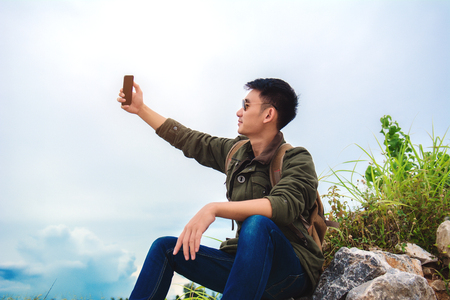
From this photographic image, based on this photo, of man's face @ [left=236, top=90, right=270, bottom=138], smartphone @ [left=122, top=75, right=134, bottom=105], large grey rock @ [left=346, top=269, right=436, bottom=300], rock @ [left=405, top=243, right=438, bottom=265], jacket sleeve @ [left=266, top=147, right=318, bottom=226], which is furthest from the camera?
rock @ [left=405, top=243, right=438, bottom=265]

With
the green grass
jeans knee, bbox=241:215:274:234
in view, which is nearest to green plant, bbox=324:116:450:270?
the green grass

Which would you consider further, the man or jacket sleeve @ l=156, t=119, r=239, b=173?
jacket sleeve @ l=156, t=119, r=239, b=173

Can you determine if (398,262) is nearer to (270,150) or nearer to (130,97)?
(270,150)

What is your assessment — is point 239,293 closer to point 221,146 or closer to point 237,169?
point 237,169

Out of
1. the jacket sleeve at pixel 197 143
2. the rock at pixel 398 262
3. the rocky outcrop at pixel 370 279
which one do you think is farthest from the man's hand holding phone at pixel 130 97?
the rock at pixel 398 262

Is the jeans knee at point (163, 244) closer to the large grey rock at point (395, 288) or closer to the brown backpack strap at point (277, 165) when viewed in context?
the brown backpack strap at point (277, 165)

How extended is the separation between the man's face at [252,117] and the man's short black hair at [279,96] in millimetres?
68

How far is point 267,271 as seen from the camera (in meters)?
2.35

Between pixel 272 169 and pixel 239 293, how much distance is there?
115cm

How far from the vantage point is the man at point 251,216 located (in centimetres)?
226

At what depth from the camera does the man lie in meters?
2.26

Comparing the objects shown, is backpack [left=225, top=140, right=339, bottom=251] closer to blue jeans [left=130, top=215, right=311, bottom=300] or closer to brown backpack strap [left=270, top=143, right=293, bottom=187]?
brown backpack strap [left=270, top=143, right=293, bottom=187]

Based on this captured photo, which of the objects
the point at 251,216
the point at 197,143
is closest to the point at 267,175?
the point at 251,216

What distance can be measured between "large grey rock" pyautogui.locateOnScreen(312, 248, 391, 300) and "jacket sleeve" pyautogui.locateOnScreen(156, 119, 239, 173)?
1.41 metres
